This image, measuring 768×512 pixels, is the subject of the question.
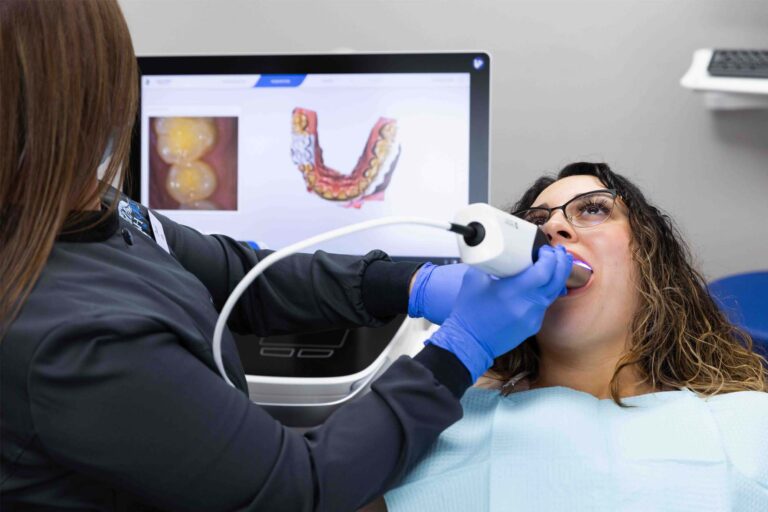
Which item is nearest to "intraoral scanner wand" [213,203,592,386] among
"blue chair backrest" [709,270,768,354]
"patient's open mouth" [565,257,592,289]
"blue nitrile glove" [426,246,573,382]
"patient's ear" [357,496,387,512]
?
"blue nitrile glove" [426,246,573,382]

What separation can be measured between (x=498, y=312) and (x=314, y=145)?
83 centimetres

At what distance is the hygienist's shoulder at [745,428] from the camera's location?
3.04 ft

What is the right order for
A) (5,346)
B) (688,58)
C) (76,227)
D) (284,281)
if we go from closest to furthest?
(5,346), (76,227), (284,281), (688,58)

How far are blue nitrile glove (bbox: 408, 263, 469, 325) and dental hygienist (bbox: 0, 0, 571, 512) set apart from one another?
0.23 meters

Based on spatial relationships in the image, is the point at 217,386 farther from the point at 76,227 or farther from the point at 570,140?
the point at 570,140

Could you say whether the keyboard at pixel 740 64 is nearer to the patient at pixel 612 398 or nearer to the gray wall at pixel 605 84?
the gray wall at pixel 605 84

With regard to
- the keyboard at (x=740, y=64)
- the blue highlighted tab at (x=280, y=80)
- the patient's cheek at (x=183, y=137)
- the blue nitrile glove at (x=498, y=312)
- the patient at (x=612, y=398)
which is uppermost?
the keyboard at (x=740, y=64)

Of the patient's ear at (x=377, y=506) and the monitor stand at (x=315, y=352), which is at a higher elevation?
the monitor stand at (x=315, y=352)

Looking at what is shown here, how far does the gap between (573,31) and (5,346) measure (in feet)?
4.73

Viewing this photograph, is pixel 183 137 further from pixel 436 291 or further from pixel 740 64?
pixel 740 64

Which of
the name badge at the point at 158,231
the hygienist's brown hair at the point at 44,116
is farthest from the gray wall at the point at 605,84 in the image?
the hygienist's brown hair at the point at 44,116

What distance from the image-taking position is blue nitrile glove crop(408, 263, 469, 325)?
3.67ft

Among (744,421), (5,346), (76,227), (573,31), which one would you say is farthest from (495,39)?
(5,346)

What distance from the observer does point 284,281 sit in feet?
3.94
